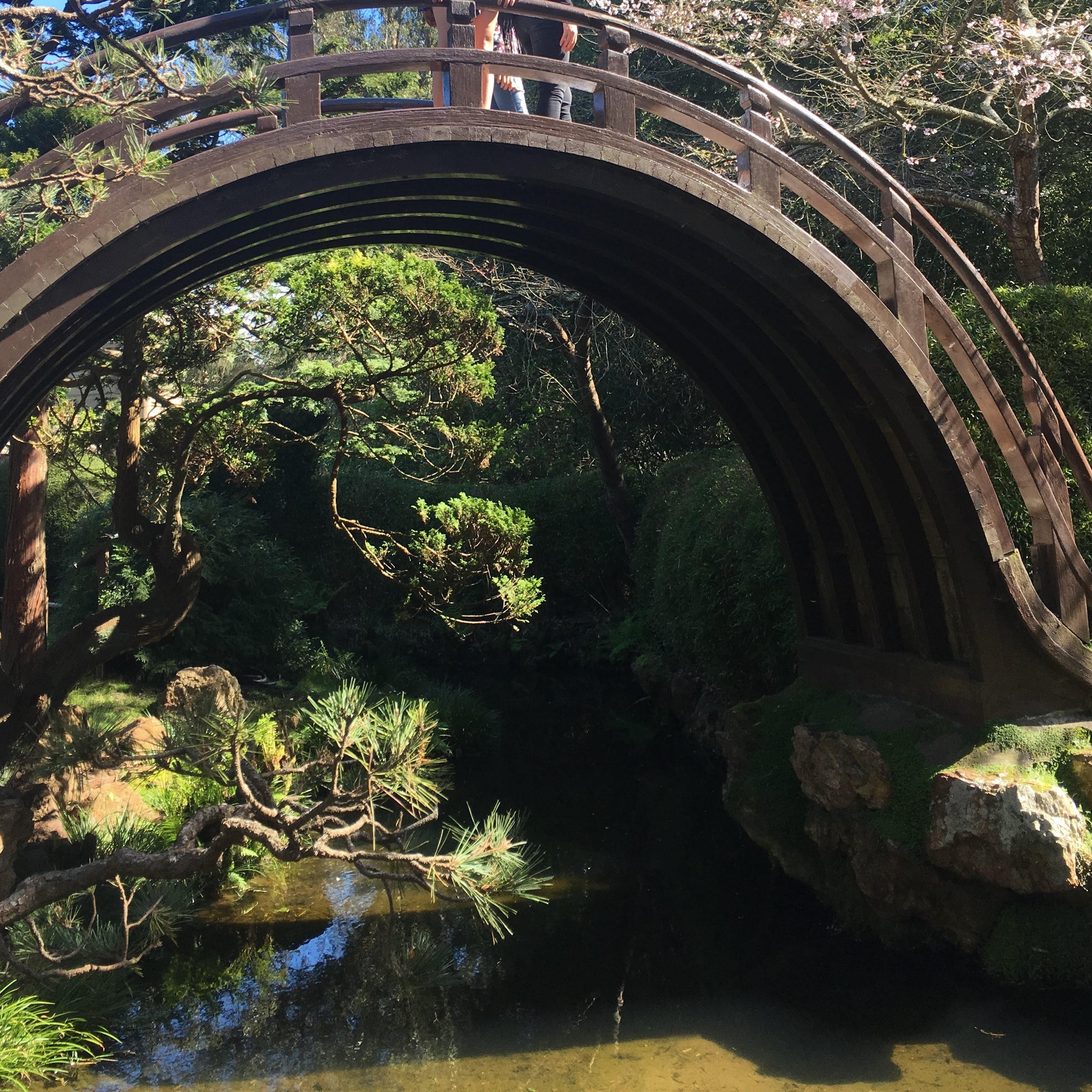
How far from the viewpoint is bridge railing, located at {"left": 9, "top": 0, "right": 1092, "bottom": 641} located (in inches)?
171

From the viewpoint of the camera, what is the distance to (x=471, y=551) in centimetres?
729

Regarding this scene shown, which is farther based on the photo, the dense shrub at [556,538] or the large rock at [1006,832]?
the dense shrub at [556,538]

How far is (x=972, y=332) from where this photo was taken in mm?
6664

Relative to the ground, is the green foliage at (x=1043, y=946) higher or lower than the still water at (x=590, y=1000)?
higher

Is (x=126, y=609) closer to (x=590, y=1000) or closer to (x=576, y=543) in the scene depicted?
(x=590, y=1000)

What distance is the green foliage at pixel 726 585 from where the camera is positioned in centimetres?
841

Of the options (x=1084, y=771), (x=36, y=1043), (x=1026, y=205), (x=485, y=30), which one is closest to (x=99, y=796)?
(x=36, y=1043)

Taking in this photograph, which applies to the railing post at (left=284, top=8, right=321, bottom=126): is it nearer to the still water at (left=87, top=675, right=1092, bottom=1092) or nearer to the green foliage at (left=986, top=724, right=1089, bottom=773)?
the still water at (left=87, top=675, right=1092, bottom=1092)

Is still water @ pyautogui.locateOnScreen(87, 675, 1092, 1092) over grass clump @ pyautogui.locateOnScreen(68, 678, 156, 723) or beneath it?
beneath

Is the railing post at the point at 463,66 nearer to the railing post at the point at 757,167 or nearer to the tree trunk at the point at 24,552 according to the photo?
the railing post at the point at 757,167

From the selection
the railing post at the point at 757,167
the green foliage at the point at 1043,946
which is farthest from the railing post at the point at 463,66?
the green foliage at the point at 1043,946

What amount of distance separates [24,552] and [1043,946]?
327 inches

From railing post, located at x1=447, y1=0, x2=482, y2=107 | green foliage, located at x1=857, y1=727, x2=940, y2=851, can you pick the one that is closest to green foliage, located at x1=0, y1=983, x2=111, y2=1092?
green foliage, located at x1=857, y1=727, x2=940, y2=851

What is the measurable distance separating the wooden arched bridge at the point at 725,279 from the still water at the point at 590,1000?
1.59 metres
